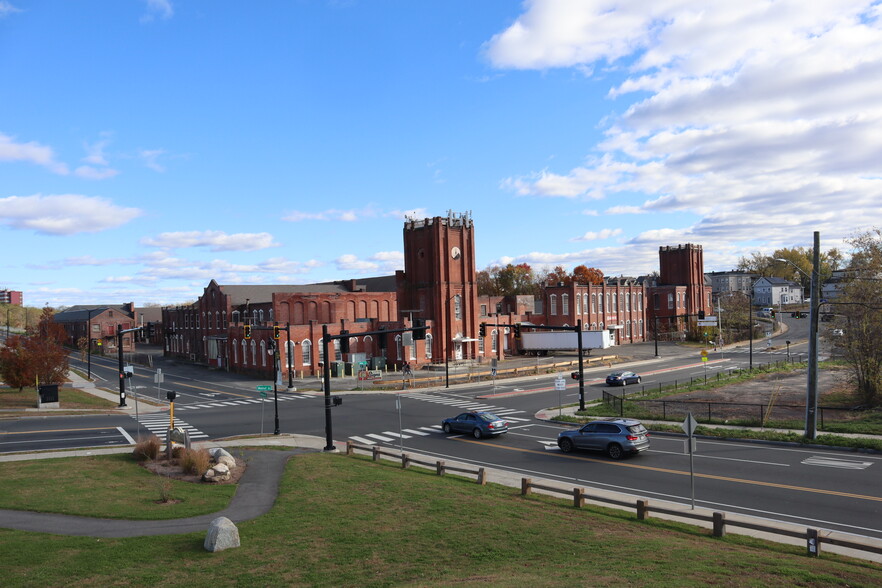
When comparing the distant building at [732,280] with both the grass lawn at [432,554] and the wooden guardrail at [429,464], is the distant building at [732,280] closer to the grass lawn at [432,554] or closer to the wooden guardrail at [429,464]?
the wooden guardrail at [429,464]

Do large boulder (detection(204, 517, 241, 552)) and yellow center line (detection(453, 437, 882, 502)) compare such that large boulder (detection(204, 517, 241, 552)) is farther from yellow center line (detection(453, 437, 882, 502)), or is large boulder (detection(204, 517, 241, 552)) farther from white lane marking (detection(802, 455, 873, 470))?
white lane marking (detection(802, 455, 873, 470))

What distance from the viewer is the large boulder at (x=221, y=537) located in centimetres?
1212

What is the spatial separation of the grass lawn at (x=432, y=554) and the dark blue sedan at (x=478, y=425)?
12627mm

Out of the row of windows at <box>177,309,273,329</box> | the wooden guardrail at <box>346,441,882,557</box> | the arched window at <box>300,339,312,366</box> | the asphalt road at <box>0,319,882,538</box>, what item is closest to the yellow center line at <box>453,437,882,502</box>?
the asphalt road at <box>0,319,882,538</box>

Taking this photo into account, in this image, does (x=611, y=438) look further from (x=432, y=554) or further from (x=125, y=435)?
(x=125, y=435)

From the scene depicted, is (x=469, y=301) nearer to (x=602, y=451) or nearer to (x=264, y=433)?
(x=264, y=433)

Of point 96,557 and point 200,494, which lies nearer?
point 96,557

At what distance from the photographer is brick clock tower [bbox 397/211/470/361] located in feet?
225

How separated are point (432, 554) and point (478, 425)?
17.5 m

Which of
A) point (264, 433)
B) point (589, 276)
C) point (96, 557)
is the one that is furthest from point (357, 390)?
point (589, 276)

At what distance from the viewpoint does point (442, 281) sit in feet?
225

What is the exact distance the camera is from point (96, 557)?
1163 cm

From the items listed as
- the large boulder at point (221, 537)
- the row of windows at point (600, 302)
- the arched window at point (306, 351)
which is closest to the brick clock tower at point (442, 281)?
the arched window at point (306, 351)

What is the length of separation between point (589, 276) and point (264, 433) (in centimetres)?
10895
